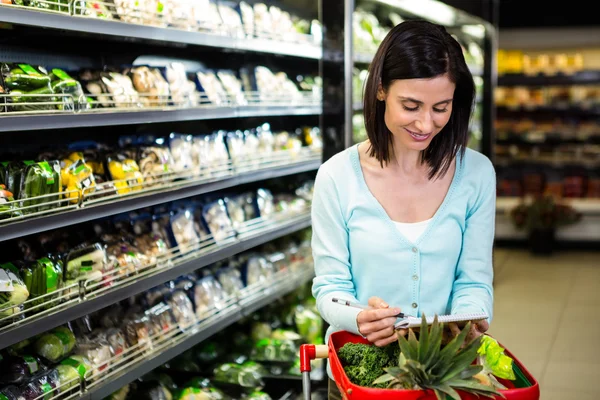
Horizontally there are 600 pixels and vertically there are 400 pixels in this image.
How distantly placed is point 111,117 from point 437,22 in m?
4.04

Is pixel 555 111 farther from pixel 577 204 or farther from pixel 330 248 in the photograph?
pixel 330 248

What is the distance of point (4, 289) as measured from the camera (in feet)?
7.63

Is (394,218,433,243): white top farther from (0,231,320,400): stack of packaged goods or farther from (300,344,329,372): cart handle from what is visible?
(0,231,320,400): stack of packaged goods

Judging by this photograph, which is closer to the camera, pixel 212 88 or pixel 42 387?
pixel 42 387

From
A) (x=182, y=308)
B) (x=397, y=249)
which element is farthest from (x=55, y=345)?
(x=397, y=249)

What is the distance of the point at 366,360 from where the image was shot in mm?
1677

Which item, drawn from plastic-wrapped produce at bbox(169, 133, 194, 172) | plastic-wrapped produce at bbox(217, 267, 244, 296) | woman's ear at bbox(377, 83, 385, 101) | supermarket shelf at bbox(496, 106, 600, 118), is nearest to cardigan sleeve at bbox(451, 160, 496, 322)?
woman's ear at bbox(377, 83, 385, 101)

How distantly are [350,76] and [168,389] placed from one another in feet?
5.34

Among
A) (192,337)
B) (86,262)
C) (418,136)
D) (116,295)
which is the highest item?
(418,136)

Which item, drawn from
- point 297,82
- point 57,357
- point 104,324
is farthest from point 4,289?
point 297,82

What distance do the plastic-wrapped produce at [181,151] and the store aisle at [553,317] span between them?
2.26 metres

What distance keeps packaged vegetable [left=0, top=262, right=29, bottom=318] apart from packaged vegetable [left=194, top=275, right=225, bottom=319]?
1.26 m

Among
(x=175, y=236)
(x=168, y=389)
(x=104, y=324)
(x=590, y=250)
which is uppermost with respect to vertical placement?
(x=175, y=236)

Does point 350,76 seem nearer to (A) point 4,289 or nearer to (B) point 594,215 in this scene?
(A) point 4,289
